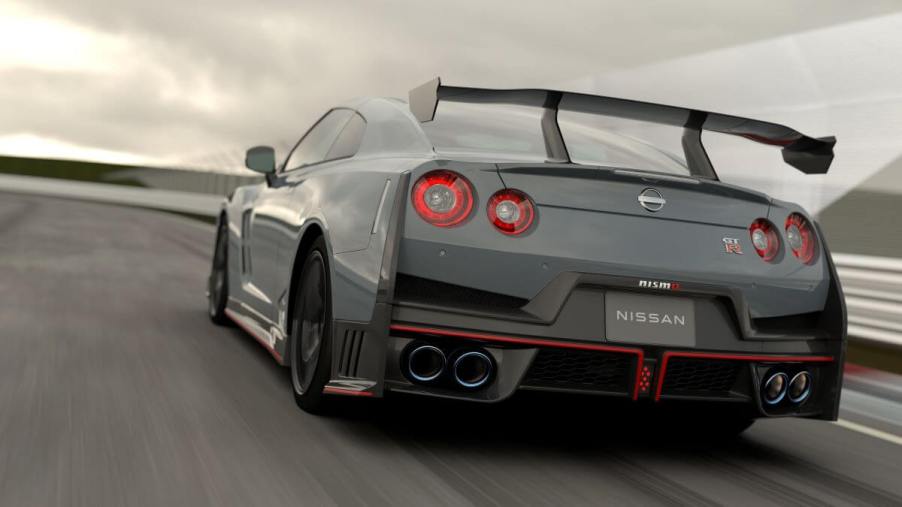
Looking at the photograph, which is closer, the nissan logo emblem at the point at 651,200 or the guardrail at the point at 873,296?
the nissan logo emblem at the point at 651,200

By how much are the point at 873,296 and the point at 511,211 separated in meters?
4.84

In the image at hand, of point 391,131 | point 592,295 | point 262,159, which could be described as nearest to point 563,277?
point 592,295

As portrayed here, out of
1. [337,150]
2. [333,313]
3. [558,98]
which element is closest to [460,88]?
[558,98]

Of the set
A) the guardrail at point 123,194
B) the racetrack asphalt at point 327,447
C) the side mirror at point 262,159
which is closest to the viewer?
the racetrack asphalt at point 327,447

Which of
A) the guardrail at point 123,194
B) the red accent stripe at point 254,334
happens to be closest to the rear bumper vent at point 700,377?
the red accent stripe at point 254,334

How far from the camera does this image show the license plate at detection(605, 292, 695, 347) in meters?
3.90

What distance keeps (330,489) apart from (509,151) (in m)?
1.61

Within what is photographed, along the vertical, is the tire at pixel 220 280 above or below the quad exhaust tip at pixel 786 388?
below

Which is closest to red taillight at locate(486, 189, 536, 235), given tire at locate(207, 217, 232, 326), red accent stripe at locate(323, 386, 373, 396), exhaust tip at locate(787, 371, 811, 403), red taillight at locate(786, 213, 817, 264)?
red accent stripe at locate(323, 386, 373, 396)

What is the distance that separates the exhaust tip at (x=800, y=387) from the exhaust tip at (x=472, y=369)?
3.97 ft

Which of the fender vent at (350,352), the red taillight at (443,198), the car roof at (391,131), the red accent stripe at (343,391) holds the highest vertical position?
the car roof at (391,131)

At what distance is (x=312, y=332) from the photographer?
15.1 feet

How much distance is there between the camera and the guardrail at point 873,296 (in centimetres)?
763

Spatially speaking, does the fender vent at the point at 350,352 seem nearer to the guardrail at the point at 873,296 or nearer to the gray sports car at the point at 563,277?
the gray sports car at the point at 563,277
